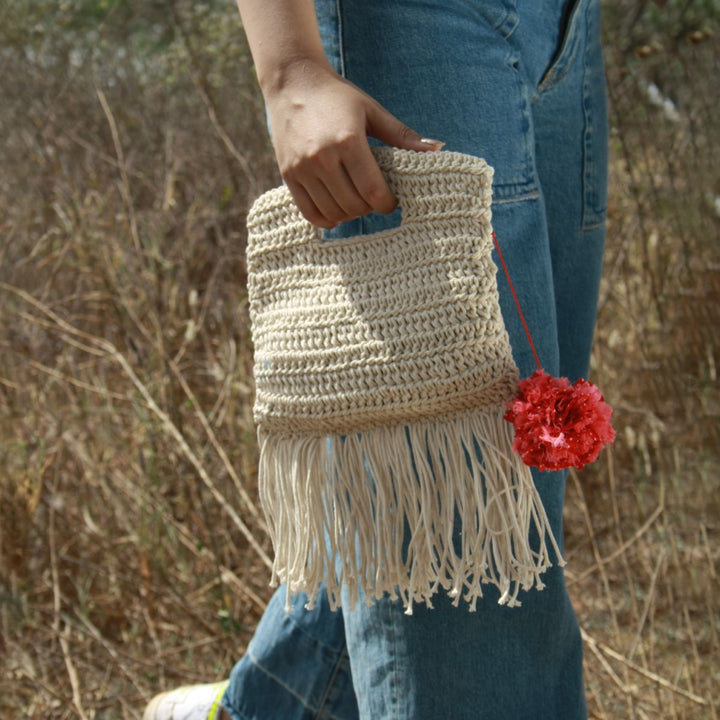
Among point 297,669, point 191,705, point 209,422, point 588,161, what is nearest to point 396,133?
point 588,161

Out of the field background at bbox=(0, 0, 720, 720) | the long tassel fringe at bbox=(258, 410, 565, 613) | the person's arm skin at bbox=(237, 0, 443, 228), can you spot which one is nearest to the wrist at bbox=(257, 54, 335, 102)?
the person's arm skin at bbox=(237, 0, 443, 228)

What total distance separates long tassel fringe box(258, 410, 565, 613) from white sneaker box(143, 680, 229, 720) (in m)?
0.51

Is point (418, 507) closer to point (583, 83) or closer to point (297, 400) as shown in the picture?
point (297, 400)

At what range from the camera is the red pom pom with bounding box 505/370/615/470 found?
0.86 metres

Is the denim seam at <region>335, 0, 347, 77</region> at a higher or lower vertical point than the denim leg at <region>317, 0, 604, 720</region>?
higher

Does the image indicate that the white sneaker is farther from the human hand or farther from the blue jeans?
the human hand

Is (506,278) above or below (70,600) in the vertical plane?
above

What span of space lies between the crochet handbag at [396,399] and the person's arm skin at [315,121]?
43 millimetres

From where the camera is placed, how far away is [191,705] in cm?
147

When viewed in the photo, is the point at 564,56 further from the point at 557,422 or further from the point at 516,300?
the point at 557,422

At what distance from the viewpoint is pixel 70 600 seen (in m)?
2.13

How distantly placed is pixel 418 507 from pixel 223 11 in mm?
3194

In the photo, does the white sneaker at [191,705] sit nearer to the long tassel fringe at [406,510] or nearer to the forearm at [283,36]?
the long tassel fringe at [406,510]

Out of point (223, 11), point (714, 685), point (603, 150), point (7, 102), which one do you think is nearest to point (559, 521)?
point (603, 150)
